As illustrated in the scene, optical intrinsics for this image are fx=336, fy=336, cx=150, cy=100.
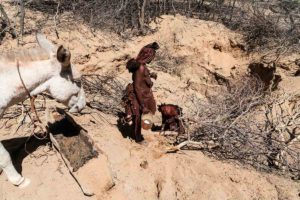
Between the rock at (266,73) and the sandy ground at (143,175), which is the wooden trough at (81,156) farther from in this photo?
the rock at (266,73)

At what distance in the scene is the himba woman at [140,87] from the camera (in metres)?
4.71

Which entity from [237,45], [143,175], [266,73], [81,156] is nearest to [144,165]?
[143,175]

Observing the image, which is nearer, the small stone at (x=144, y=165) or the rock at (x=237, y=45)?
the small stone at (x=144, y=165)

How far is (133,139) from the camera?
5508 millimetres

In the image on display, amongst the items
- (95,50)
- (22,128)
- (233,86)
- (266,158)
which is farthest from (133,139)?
(233,86)

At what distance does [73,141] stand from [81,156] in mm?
329

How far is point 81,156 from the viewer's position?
15.3 ft

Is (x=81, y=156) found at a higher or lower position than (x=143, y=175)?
higher

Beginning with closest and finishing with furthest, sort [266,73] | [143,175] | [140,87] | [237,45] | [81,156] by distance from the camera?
[81,156] → [143,175] → [140,87] → [266,73] → [237,45]

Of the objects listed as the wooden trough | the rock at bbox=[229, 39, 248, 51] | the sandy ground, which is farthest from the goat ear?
the rock at bbox=[229, 39, 248, 51]

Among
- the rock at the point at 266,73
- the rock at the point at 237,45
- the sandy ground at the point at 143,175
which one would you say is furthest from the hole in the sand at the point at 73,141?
the rock at the point at 237,45

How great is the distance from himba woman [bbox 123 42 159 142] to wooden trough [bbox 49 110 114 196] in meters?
0.75

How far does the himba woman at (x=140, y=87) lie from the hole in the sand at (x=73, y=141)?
72 cm

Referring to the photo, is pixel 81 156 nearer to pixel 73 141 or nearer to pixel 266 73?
pixel 73 141
